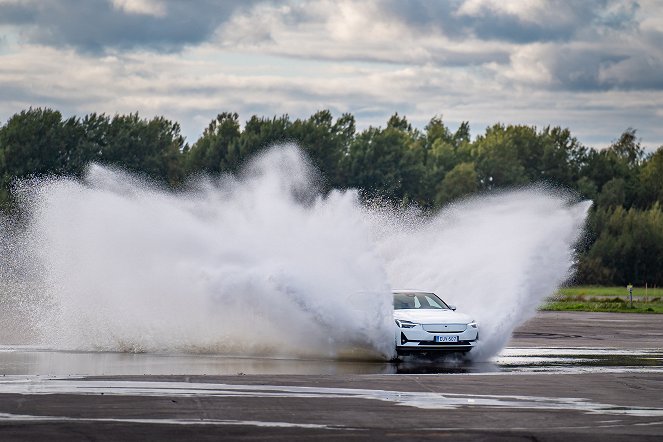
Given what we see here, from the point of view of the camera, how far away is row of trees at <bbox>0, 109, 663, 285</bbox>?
340 feet

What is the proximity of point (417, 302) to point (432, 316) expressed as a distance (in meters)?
1.39

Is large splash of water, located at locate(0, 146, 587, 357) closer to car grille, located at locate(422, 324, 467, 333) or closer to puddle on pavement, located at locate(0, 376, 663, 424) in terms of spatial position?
car grille, located at locate(422, 324, 467, 333)

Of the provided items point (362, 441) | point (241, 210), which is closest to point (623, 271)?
point (241, 210)

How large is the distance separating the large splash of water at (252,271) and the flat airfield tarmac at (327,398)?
178 cm

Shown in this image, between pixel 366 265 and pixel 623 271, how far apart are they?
79.8 metres

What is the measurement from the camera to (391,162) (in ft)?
388

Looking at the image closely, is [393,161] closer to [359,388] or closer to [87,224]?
[87,224]

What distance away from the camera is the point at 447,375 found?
20.9 m

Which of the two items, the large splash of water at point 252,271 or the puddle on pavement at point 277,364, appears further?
the large splash of water at point 252,271

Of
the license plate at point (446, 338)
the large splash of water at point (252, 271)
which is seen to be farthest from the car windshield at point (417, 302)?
the license plate at point (446, 338)

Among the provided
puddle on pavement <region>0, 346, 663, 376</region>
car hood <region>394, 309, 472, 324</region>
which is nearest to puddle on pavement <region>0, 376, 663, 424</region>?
puddle on pavement <region>0, 346, 663, 376</region>

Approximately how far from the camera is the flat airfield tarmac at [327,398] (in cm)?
1389

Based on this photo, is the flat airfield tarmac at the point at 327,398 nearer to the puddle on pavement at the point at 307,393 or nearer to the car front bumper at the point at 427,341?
the puddle on pavement at the point at 307,393

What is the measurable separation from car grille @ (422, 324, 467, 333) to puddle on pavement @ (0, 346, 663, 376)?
25.0 inches
